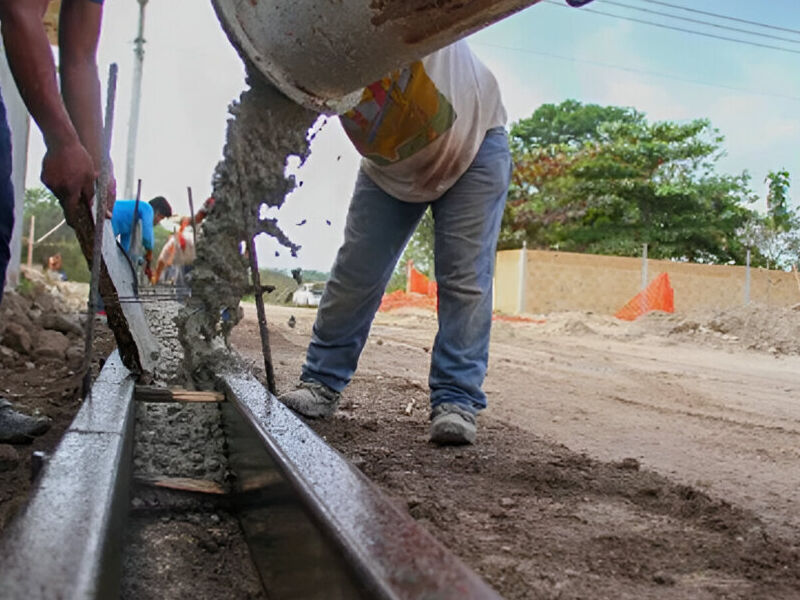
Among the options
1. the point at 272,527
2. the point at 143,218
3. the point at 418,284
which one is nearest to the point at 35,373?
the point at 272,527

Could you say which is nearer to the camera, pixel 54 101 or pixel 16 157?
pixel 54 101

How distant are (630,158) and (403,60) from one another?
2728 centimetres

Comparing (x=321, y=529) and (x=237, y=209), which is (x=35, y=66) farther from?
(x=321, y=529)

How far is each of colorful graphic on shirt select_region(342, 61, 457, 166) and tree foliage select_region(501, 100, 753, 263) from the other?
82.2ft

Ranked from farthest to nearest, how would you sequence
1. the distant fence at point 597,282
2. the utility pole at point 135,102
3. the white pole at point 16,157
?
the distant fence at point 597,282, the utility pole at point 135,102, the white pole at point 16,157

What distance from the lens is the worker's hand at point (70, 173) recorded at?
88.7 inches

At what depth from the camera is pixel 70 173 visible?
2.29 m

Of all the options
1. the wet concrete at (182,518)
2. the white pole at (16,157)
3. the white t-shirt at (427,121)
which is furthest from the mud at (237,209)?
the white pole at (16,157)

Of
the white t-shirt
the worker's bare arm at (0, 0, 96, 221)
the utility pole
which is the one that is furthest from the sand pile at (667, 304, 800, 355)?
the utility pole

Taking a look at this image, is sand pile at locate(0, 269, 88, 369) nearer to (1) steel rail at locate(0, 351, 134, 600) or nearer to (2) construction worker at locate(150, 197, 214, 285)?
(1) steel rail at locate(0, 351, 134, 600)

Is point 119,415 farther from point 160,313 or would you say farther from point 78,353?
point 160,313

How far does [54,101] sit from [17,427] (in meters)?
1.05

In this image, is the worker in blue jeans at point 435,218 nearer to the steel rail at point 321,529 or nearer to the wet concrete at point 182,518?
the wet concrete at point 182,518

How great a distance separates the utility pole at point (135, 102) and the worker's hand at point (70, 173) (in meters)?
17.2
